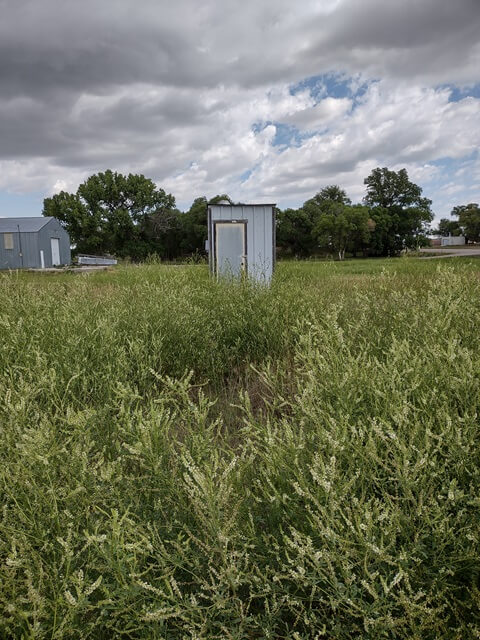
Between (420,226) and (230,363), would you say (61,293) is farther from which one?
(420,226)

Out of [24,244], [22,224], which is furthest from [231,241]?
[22,224]

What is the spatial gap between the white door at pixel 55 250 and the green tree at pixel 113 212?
9605 mm

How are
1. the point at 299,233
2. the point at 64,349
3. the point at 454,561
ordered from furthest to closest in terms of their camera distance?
the point at 299,233 < the point at 64,349 < the point at 454,561

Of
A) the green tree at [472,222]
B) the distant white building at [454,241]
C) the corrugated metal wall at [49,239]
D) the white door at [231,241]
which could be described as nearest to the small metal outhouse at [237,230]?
the white door at [231,241]

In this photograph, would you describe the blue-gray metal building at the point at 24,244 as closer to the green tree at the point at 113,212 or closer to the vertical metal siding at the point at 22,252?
the vertical metal siding at the point at 22,252

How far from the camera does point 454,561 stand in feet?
5.45

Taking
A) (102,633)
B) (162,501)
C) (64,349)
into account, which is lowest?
(102,633)

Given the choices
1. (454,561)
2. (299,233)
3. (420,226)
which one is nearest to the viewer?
(454,561)

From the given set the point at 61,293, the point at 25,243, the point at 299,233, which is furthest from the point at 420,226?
the point at 61,293

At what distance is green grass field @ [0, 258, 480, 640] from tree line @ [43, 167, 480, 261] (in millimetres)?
41260

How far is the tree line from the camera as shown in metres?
45.3

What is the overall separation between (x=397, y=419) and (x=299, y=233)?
152 feet

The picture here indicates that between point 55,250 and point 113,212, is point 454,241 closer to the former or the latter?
point 113,212

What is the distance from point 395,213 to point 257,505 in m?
53.6
